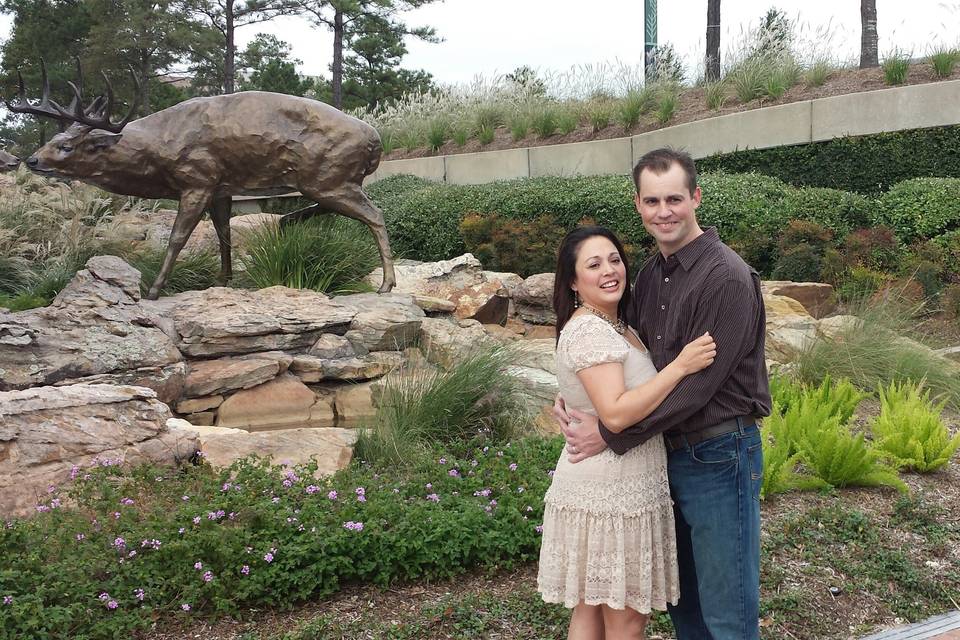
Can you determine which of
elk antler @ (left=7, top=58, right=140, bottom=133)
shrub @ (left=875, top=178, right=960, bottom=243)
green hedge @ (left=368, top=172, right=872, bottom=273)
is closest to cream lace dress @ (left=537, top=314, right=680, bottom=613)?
elk antler @ (left=7, top=58, right=140, bottom=133)

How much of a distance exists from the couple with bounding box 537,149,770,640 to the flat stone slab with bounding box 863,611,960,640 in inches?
56.6

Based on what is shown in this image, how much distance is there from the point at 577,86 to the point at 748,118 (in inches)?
241

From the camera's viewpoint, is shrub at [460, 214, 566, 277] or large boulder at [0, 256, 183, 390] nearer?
A: large boulder at [0, 256, 183, 390]

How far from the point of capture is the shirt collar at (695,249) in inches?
102

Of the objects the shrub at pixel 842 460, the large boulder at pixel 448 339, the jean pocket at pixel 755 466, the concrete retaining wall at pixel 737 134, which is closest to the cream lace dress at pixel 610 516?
the jean pocket at pixel 755 466

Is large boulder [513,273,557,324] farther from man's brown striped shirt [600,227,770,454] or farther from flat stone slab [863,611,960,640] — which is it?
man's brown striped shirt [600,227,770,454]

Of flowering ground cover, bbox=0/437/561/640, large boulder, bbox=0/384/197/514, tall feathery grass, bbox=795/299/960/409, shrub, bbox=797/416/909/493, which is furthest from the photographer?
tall feathery grass, bbox=795/299/960/409

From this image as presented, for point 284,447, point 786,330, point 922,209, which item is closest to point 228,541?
point 284,447

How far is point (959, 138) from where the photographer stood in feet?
39.7

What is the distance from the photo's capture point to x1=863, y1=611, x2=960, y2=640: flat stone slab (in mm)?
3643

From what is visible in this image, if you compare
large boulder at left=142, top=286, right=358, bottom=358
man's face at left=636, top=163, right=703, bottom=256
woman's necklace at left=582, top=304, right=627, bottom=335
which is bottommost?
large boulder at left=142, top=286, right=358, bottom=358

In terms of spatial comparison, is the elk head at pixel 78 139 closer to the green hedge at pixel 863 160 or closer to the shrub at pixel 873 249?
the shrub at pixel 873 249

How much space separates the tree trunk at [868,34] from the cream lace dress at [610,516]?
15.1 m

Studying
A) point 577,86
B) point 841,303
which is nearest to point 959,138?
point 841,303
